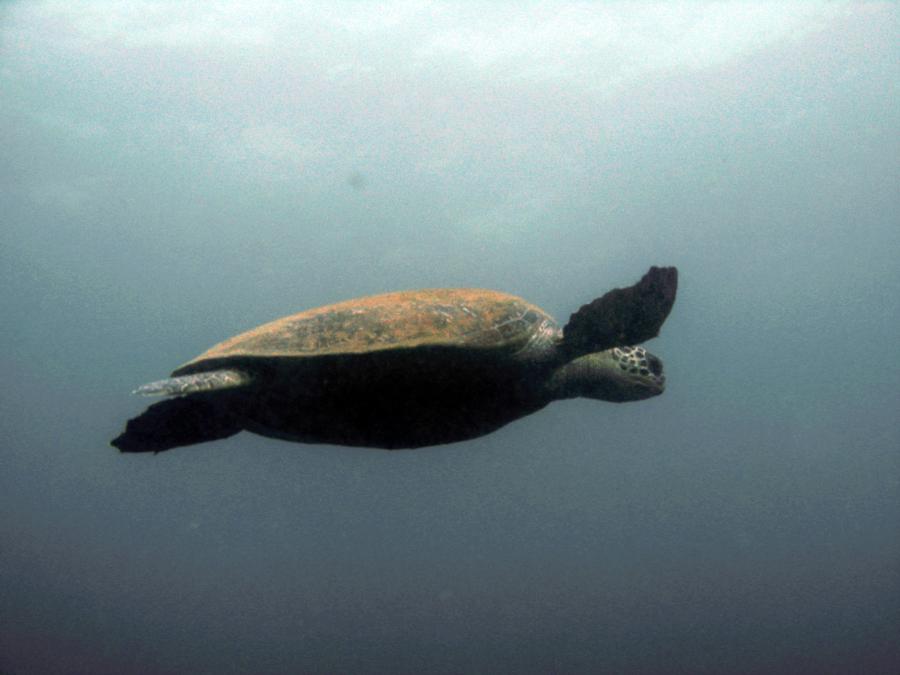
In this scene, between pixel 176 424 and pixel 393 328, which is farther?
pixel 176 424

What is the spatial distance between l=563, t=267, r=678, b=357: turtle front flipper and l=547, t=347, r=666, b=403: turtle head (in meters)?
0.64

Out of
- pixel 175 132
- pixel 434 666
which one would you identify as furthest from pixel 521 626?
pixel 175 132

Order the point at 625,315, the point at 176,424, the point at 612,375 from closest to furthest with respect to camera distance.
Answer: the point at 625,315 → the point at 176,424 → the point at 612,375

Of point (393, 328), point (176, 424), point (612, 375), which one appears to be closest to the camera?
point (393, 328)

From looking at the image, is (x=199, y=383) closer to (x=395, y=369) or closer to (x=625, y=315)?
(x=395, y=369)

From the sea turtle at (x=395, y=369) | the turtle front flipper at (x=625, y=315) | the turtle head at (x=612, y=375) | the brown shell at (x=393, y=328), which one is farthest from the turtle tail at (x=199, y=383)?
the turtle head at (x=612, y=375)

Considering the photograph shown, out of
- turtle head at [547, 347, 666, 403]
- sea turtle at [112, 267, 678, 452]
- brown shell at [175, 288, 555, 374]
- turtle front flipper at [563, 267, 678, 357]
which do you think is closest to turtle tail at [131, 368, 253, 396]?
sea turtle at [112, 267, 678, 452]

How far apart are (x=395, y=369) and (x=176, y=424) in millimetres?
2666

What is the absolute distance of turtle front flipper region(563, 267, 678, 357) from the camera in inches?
194

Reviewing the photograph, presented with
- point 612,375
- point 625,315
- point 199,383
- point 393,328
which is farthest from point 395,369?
point 612,375

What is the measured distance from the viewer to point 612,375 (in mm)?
6582

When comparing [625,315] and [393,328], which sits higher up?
[393,328]

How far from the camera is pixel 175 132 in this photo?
124 ft

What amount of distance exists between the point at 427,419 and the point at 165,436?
9.66 ft
